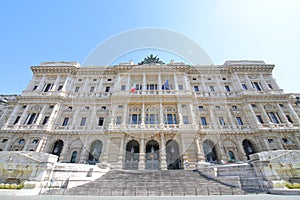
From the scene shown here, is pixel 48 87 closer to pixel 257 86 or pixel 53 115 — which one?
pixel 53 115

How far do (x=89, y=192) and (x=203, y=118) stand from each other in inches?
774

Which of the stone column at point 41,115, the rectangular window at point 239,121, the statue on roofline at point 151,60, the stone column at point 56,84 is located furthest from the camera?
the statue on roofline at point 151,60

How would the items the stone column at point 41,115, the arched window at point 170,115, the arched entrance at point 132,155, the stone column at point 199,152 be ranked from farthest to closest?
the arched window at point 170,115
the stone column at point 41,115
the stone column at point 199,152
the arched entrance at point 132,155

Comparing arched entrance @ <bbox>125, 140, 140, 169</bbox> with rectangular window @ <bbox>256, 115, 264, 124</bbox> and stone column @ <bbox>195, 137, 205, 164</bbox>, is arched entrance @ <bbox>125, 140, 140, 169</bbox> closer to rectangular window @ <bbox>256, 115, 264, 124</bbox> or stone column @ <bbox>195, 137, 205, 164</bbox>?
stone column @ <bbox>195, 137, 205, 164</bbox>

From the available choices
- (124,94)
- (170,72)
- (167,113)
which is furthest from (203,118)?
(124,94)

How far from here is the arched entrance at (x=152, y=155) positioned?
725 inches

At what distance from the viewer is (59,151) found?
2206 centimetres

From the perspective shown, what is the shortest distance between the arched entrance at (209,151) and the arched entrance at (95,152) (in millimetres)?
15690

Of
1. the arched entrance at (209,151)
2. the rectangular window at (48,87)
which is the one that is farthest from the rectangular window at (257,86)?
the rectangular window at (48,87)

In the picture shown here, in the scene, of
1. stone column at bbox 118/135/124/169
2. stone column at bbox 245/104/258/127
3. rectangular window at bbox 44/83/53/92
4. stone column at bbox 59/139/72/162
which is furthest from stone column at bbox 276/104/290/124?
rectangular window at bbox 44/83/53/92

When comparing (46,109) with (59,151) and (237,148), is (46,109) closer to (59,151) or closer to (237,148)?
(59,151)

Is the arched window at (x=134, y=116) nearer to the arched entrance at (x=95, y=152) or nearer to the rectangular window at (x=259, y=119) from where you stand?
the arched entrance at (x=95, y=152)

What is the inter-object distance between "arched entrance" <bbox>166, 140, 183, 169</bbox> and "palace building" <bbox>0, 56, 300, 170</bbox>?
5.5 inches

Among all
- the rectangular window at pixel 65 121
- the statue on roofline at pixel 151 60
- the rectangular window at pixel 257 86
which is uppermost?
the statue on roofline at pixel 151 60
